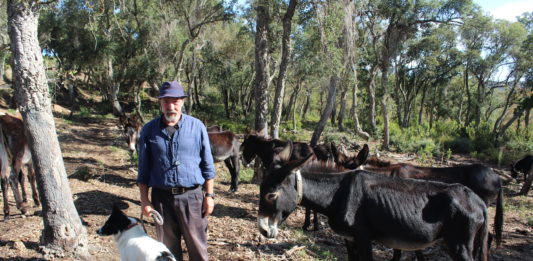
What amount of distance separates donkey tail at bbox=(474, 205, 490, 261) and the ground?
1.96 meters

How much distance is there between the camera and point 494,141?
18719 mm

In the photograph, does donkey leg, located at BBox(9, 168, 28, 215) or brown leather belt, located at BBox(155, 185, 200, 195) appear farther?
donkey leg, located at BBox(9, 168, 28, 215)

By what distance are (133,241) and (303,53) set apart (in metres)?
16.2

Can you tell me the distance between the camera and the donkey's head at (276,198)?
3580 mm

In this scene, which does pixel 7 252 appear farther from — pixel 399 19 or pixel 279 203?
pixel 399 19

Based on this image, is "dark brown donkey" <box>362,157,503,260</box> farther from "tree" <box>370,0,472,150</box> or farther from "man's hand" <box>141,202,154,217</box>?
"tree" <box>370,0,472,150</box>

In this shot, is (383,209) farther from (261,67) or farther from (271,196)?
(261,67)

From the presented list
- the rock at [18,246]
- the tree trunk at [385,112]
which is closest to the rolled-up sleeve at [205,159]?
the rock at [18,246]

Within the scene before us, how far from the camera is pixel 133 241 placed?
3062mm

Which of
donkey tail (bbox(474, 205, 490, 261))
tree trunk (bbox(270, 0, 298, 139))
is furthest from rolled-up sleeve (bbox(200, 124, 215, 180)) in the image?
tree trunk (bbox(270, 0, 298, 139))

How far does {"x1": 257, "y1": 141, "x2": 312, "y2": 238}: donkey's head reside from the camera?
358 centimetres

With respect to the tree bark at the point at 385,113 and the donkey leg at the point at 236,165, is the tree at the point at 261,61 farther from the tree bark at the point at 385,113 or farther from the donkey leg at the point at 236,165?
the tree bark at the point at 385,113

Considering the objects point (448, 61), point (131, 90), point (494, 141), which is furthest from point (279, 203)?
point (448, 61)

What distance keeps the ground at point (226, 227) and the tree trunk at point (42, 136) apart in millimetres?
338
